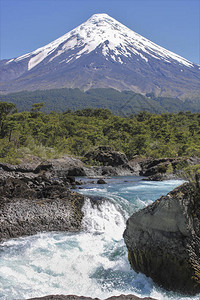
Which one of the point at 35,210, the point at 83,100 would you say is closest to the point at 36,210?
the point at 35,210

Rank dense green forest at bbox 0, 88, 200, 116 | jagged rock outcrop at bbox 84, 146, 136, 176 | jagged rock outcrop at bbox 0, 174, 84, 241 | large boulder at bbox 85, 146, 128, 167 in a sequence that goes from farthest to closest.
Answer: dense green forest at bbox 0, 88, 200, 116, large boulder at bbox 85, 146, 128, 167, jagged rock outcrop at bbox 84, 146, 136, 176, jagged rock outcrop at bbox 0, 174, 84, 241

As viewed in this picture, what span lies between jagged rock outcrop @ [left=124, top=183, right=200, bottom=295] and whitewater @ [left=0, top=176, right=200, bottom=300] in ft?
0.87

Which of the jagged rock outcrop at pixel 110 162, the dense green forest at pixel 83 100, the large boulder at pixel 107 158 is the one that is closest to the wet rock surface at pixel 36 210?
the jagged rock outcrop at pixel 110 162

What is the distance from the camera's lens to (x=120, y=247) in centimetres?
872

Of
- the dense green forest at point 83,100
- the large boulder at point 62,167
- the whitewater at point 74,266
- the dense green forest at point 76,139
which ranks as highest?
the dense green forest at point 83,100

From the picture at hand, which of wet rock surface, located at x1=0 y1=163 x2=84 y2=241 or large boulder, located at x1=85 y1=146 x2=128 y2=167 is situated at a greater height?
large boulder, located at x1=85 y1=146 x2=128 y2=167

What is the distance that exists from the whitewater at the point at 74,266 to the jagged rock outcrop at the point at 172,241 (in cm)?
26

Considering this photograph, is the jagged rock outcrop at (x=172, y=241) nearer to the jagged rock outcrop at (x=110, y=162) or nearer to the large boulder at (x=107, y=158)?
the jagged rock outcrop at (x=110, y=162)

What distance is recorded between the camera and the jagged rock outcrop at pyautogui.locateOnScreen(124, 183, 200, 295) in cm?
589

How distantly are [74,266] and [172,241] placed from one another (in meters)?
2.73


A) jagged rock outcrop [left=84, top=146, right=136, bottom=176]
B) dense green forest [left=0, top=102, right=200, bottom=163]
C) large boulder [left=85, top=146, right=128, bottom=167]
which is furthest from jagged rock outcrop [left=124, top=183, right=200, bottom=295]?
large boulder [left=85, top=146, right=128, bottom=167]

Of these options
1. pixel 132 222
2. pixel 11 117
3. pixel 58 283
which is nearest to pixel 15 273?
pixel 58 283

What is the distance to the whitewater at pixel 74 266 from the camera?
6230mm

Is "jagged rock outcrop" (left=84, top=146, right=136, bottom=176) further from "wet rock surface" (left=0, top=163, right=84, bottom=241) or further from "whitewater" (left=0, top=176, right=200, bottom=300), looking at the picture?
"whitewater" (left=0, top=176, right=200, bottom=300)
